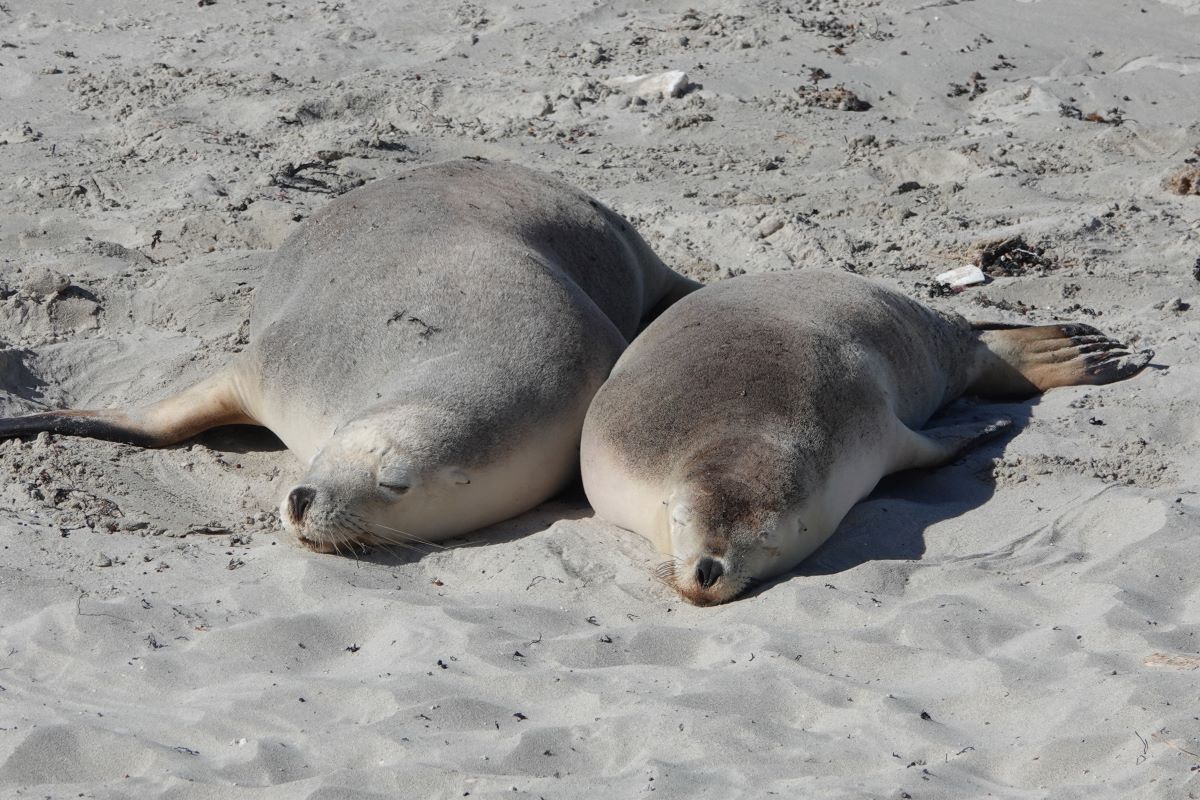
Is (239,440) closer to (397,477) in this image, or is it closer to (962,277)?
(397,477)

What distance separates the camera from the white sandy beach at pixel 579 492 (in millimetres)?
3205

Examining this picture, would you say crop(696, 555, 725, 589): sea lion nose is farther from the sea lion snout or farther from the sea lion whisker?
the sea lion snout

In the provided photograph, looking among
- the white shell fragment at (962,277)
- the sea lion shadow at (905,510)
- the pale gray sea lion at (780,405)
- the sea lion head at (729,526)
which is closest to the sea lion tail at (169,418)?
the pale gray sea lion at (780,405)

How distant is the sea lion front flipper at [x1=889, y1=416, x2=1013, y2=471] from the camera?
16.6 ft

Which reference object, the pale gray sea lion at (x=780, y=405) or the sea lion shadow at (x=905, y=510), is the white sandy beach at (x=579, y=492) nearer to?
the sea lion shadow at (x=905, y=510)

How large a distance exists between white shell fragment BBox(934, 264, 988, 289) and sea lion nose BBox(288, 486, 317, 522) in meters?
3.40

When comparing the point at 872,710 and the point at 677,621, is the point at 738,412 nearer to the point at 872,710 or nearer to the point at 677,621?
the point at 677,621

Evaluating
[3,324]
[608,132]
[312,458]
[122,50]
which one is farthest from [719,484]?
[122,50]

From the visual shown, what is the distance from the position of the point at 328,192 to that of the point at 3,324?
187 cm

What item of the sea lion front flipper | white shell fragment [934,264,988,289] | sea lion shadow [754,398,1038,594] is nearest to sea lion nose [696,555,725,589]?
sea lion shadow [754,398,1038,594]

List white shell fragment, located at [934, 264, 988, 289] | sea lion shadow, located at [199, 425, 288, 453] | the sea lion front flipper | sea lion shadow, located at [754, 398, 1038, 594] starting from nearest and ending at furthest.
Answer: sea lion shadow, located at [754, 398, 1038, 594]
the sea lion front flipper
sea lion shadow, located at [199, 425, 288, 453]
white shell fragment, located at [934, 264, 988, 289]

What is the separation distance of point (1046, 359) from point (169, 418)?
3346 mm

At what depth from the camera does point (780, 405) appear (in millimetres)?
4668

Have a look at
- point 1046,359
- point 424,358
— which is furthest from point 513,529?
point 1046,359
